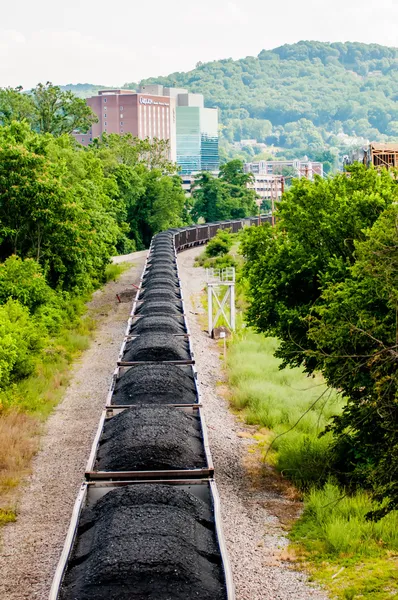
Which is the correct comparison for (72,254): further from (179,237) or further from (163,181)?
(163,181)

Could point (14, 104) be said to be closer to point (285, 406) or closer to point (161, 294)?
point (161, 294)

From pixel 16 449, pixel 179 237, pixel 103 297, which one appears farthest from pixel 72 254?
pixel 179 237

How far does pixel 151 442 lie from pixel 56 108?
73.7 meters

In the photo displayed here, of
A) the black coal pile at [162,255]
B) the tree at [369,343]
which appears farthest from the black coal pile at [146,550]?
the black coal pile at [162,255]

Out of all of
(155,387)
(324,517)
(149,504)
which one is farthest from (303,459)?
(149,504)

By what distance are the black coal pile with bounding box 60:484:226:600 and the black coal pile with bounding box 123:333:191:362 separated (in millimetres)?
8485

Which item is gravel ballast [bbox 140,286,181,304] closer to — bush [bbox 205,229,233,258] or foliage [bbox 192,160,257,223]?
bush [bbox 205,229,233,258]

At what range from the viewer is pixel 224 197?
103938 mm

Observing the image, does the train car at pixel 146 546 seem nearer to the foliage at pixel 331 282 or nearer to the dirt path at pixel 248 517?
the dirt path at pixel 248 517

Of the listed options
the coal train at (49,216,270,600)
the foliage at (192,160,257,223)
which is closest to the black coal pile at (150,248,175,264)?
the coal train at (49,216,270,600)

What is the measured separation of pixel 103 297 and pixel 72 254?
11.9 metres

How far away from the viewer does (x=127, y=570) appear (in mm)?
9141

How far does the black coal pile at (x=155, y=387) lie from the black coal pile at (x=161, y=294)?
11210 millimetres

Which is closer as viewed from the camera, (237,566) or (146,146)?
(237,566)
